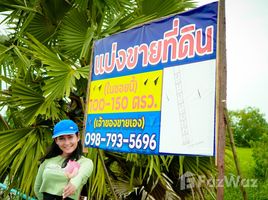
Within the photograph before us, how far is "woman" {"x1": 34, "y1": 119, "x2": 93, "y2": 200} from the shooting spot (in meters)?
2.26

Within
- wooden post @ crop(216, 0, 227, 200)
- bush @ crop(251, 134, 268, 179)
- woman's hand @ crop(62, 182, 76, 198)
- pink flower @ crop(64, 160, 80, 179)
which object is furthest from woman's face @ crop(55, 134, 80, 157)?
bush @ crop(251, 134, 268, 179)

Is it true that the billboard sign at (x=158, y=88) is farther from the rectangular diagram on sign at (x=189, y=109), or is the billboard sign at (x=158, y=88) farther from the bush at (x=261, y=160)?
the bush at (x=261, y=160)

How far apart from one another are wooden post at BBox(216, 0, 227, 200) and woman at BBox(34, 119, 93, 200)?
79 centimetres

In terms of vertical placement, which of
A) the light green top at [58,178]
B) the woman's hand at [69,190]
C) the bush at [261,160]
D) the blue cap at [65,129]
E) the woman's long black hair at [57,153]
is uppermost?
the bush at [261,160]

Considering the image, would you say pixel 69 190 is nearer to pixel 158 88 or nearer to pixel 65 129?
pixel 65 129

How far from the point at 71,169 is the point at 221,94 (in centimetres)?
103

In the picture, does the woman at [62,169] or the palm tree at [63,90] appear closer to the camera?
the woman at [62,169]

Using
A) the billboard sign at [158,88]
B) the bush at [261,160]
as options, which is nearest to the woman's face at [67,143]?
the billboard sign at [158,88]

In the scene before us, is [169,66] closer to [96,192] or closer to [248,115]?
[96,192]

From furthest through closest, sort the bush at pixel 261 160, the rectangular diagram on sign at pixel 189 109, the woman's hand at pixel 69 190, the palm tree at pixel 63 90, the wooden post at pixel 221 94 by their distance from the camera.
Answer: the bush at pixel 261 160 → the palm tree at pixel 63 90 → the rectangular diagram on sign at pixel 189 109 → the wooden post at pixel 221 94 → the woman's hand at pixel 69 190

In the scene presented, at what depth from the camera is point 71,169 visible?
7.52 feet

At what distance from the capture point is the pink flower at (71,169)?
7.42 feet

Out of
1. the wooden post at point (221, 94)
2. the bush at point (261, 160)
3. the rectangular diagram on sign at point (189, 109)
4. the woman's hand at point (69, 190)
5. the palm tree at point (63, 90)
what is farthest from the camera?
the bush at point (261, 160)

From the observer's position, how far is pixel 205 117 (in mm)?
2508
